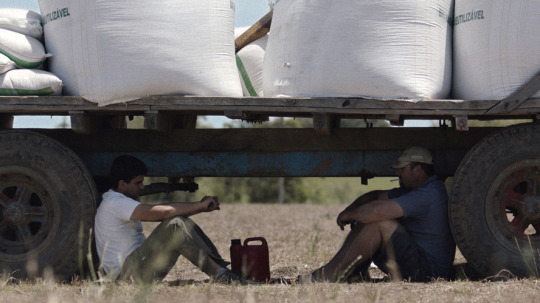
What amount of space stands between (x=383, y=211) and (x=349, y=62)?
106 centimetres

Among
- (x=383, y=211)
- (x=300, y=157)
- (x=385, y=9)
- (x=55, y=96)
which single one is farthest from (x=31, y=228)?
(x=385, y=9)

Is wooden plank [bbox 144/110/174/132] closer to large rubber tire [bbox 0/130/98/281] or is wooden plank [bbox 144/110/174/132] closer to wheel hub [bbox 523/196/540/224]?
large rubber tire [bbox 0/130/98/281]

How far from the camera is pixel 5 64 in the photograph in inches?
151

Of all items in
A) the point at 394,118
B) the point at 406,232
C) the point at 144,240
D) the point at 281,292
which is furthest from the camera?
the point at 144,240

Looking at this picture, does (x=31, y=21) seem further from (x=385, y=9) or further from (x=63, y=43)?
(x=385, y=9)

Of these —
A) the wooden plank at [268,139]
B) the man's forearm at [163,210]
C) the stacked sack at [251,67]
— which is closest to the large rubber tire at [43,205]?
the wooden plank at [268,139]

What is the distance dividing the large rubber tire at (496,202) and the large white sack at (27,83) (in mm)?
2983

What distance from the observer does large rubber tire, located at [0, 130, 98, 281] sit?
159 inches

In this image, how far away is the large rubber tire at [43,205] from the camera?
405 centimetres

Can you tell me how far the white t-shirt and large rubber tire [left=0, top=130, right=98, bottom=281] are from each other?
0.53 ft

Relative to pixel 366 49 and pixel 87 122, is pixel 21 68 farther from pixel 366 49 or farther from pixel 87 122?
pixel 366 49

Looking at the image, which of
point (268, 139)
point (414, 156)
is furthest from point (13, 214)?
point (414, 156)

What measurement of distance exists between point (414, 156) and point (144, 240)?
2.09 meters

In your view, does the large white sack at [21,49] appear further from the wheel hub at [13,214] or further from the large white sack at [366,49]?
the large white sack at [366,49]
